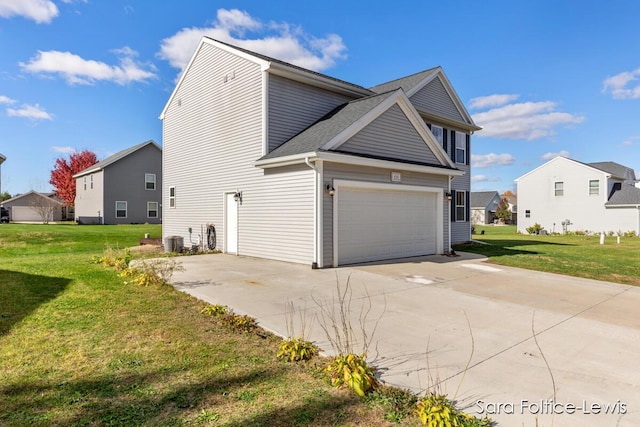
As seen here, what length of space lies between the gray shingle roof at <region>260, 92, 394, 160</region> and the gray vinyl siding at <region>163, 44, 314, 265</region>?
59 cm

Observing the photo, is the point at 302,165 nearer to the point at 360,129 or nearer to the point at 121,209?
the point at 360,129

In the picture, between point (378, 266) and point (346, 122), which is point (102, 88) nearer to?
point (346, 122)

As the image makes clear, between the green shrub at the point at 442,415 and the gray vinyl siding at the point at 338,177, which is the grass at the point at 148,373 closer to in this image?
the green shrub at the point at 442,415

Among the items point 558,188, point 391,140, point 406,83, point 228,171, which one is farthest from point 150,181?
point 558,188

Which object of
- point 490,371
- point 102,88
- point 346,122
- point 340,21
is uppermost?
point 340,21

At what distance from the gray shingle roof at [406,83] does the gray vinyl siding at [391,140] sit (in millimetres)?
4005

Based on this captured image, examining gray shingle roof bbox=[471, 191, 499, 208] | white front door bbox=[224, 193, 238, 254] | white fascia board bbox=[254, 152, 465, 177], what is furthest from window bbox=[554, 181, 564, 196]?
white front door bbox=[224, 193, 238, 254]

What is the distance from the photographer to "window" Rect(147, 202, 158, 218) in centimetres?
3281

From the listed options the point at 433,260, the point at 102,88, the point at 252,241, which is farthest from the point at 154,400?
the point at 102,88

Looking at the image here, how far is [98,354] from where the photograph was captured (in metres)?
3.75

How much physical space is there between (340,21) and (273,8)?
2879mm

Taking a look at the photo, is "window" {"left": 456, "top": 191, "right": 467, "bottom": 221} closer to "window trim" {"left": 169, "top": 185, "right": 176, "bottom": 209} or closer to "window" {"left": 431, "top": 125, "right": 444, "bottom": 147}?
"window" {"left": 431, "top": 125, "right": 444, "bottom": 147}

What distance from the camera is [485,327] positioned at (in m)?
4.80

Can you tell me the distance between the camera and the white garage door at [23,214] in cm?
4450
